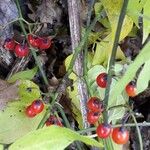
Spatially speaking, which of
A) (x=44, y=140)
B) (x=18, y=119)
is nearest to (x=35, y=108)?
(x=18, y=119)

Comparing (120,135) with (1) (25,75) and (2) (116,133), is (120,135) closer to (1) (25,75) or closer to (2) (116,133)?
(2) (116,133)

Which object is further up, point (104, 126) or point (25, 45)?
point (25, 45)

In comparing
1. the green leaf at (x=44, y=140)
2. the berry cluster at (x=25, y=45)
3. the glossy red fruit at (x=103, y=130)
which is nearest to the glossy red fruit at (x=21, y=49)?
the berry cluster at (x=25, y=45)

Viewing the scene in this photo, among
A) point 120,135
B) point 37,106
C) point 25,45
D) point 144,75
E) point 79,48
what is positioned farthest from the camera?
point 25,45

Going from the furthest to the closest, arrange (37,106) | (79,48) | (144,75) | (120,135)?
(79,48) < (37,106) < (120,135) < (144,75)

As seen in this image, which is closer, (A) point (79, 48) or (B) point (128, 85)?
A: (B) point (128, 85)

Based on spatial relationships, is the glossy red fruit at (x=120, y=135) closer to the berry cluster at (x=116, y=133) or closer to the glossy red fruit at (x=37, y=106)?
the berry cluster at (x=116, y=133)

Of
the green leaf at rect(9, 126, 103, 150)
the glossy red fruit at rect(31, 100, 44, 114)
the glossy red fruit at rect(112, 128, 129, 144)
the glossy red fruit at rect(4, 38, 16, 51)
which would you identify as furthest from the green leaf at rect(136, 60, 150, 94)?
the glossy red fruit at rect(4, 38, 16, 51)
